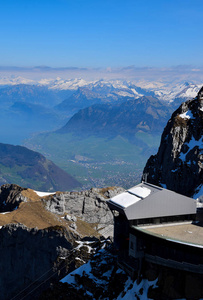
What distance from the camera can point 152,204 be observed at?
49750mm

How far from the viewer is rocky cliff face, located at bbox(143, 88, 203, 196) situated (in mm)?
117625

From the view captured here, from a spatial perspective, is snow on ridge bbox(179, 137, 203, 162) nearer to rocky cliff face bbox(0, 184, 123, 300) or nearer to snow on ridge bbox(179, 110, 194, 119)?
snow on ridge bbox(179, 110, 194, 119)

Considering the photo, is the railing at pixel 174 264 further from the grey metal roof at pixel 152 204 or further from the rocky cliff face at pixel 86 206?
the rocky cliff face at pixel 86 206

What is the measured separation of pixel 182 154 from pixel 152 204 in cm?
7814

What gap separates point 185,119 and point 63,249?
61639 millimetres

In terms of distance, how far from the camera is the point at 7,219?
12350 cm

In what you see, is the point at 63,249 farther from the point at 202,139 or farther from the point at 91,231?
the point at 202,139

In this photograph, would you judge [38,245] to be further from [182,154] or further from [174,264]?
[174,264]

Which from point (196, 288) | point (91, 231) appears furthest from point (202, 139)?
point (196, 288)

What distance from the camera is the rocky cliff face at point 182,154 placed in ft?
386

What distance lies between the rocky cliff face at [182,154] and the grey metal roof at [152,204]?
201 ft

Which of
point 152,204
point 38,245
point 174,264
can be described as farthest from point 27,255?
point 174,264

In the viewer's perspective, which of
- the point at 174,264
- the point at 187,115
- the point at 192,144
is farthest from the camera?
the point at 187,115

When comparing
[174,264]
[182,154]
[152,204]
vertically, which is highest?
[152,204]
